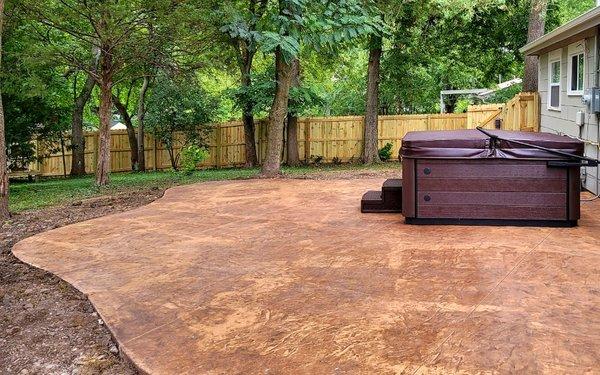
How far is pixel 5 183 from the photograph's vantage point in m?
6.63

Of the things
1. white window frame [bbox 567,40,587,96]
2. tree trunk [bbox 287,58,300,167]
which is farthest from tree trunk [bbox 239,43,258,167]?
white window frame [bbox 567,40,587,96]

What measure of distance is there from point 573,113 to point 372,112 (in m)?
7.79

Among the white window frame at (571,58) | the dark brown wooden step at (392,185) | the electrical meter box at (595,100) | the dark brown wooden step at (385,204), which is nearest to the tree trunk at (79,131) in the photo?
the dark brown wooden step at (392,185)

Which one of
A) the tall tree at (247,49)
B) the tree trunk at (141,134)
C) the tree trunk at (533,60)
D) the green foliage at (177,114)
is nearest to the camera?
the tall tree at (247,49)

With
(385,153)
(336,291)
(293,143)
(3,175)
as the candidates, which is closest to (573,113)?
(336,291)

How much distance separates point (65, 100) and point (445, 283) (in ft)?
47.5

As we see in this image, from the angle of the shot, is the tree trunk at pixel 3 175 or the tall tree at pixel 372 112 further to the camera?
the tall tree at pixel 372 112

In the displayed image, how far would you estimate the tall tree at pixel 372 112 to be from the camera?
49.4 ft

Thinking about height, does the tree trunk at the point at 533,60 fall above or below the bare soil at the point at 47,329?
above

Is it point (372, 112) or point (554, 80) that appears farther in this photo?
point (372, 112)

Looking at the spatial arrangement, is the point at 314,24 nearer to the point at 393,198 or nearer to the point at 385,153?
the point at 393,198

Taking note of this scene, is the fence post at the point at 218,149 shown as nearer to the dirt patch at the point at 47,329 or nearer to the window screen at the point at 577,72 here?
the window screen at the point at 577,72

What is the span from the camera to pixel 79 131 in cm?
1578

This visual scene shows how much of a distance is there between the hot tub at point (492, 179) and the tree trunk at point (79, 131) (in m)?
11.9
